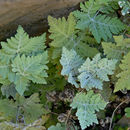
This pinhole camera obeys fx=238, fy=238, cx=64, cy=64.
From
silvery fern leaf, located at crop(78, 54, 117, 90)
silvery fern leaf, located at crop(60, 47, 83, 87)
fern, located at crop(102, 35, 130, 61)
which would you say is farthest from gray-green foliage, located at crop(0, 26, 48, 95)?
fern, located at crop(102, 35, 130, 61)

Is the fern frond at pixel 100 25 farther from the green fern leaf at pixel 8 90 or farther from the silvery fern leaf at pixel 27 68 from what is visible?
the green fern leaf at pixel 8 90

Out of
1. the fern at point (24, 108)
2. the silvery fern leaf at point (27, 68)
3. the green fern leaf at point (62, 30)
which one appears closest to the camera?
the silvery fern leaf at point (27, 68)

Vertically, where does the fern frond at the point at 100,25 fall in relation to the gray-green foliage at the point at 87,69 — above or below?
above

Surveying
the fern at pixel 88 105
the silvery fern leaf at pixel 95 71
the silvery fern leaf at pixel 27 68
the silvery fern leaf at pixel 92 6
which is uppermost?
the silvery fern leaf at pixel 92 6

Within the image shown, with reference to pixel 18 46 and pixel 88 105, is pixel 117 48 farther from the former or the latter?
pixel 18 46

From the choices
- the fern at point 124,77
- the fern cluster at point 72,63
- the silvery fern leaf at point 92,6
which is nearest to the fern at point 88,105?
the fern cluster at point 72,63

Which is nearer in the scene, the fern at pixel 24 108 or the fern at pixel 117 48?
the fern at pixel 117 48

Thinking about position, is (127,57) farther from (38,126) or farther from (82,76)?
(38,126)

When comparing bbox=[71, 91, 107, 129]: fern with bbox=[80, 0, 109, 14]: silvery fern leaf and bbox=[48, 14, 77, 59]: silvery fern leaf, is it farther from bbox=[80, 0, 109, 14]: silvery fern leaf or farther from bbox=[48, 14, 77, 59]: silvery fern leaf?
bbox=[80, 0, 109, 14]: silvery fern leaf
